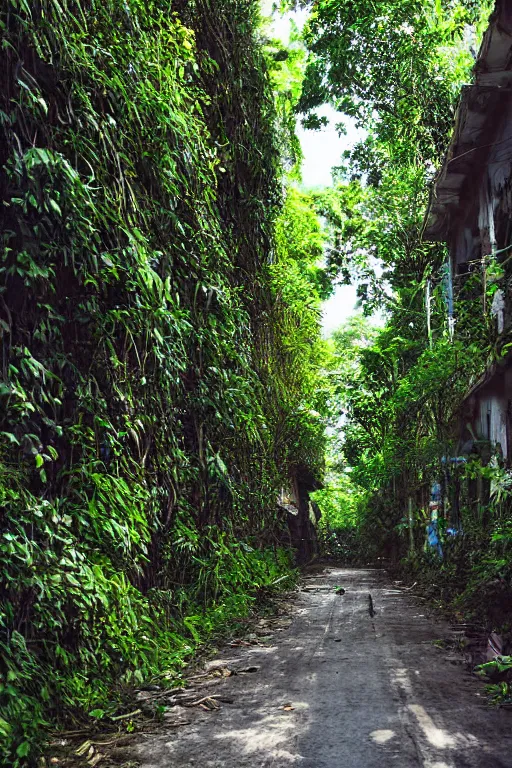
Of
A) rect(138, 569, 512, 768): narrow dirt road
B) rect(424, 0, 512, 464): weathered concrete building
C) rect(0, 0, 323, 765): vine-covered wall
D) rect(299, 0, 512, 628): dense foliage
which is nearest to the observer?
rect(138, 569, 512, 768): narrow dirt road

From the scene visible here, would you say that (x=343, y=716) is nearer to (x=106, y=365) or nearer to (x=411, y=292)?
(x=106, y=365)

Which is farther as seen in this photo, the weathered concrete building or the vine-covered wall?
the weathered concrete building

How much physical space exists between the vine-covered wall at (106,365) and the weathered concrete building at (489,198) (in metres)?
3.29

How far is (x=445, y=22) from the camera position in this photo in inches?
606

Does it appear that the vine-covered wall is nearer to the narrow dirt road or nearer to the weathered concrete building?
the narrow dirt road

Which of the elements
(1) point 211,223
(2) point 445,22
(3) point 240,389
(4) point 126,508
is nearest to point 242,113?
(1) point 211,223

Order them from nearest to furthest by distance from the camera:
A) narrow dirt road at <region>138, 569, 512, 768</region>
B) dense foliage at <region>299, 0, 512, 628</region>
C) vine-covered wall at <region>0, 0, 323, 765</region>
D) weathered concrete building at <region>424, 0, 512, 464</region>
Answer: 1. narrow dirt road at <region>138, 569, 512, 768</region>
2. vine-covered wall at <region>0, 0, 323, 765</region>
3. weathered concrete building at <region>424, 0, 512, 464</region>
4. dense foliage at <region>299, 0, 512, 628</region>

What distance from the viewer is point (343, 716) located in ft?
15.0

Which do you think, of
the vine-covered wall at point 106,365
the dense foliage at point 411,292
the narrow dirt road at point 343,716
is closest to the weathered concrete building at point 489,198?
the dense foliage at point 411,292

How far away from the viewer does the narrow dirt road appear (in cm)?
382

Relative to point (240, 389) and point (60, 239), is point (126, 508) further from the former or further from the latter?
point (240, 389)

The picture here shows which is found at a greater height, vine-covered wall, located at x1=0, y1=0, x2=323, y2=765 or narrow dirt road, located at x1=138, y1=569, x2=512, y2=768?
vine-covered wall, located at x1=0, y1=0, x2=323, y2=765

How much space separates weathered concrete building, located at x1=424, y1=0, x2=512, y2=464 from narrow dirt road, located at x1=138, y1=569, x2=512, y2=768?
377 centimetres

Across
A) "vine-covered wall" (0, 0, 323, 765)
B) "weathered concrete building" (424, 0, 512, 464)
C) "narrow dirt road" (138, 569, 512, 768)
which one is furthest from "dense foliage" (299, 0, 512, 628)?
"vine-covered wall" (0, 0, 323, 765)
